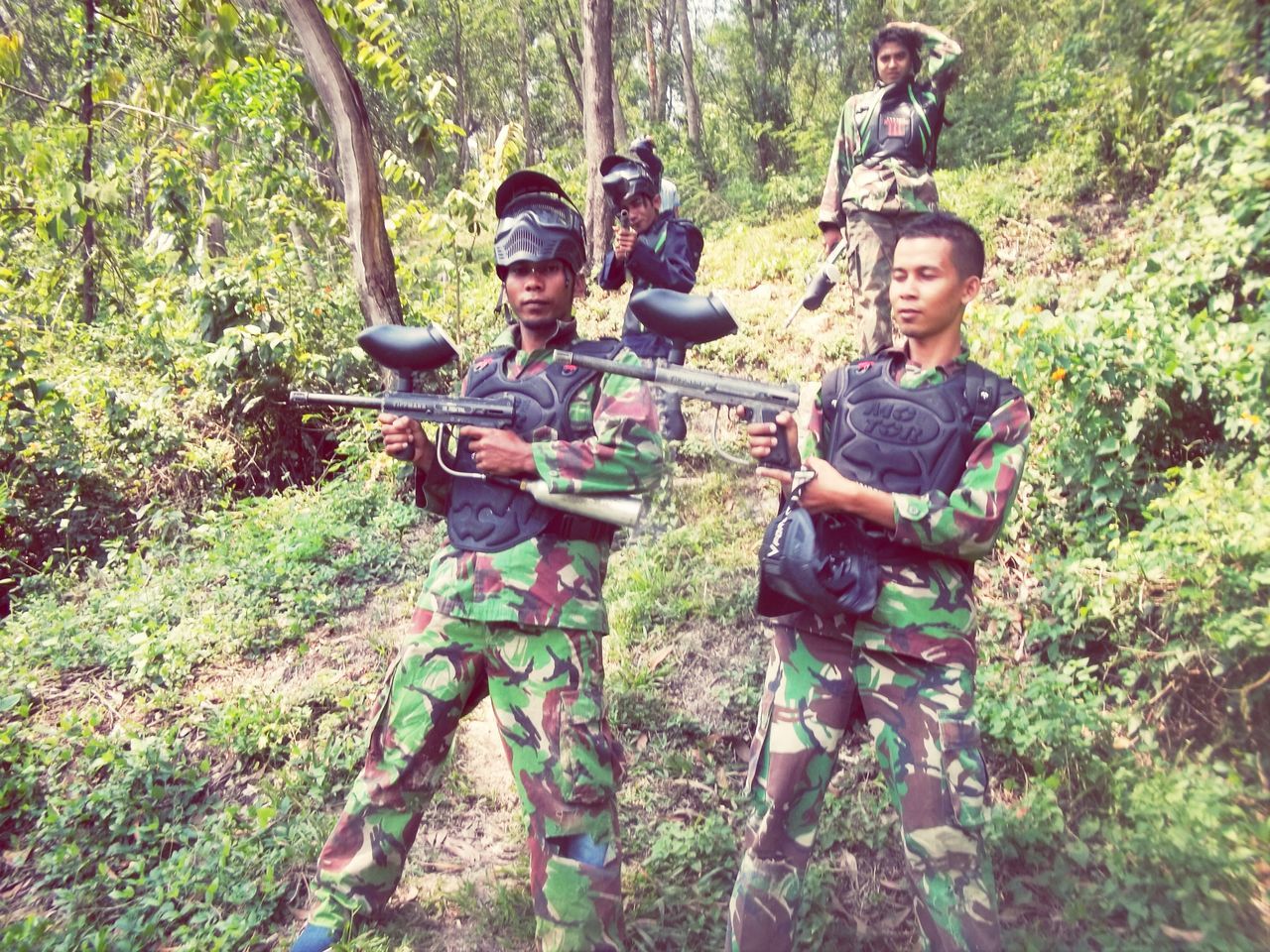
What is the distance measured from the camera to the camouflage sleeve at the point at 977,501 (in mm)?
1975

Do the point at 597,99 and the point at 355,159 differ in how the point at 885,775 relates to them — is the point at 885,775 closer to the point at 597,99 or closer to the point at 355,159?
the point at 355,159

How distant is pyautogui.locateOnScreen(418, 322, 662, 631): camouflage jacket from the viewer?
2258mm

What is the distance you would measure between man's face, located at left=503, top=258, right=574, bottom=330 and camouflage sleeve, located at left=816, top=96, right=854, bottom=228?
9.70ft

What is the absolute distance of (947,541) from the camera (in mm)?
1995

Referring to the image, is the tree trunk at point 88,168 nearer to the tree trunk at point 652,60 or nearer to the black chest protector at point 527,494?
the black chest protector at point 527,494

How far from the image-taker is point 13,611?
504 centimetres

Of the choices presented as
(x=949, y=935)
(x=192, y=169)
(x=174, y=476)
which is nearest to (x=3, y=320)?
(x=174, y=476)

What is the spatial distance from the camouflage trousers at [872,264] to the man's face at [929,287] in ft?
8.41

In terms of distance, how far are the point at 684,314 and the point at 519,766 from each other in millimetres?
1304

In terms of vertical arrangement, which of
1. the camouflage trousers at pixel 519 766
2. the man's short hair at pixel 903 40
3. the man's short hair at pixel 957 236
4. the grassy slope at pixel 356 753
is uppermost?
the man's short hair at pixel 903 40

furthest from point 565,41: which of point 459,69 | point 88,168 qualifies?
point 88,168

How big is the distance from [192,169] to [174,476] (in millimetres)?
2674

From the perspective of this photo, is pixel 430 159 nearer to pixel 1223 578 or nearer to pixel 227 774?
pixel 227 774

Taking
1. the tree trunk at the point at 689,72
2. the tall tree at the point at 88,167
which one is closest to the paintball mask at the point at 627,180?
the tall tree at the point at 88,167
